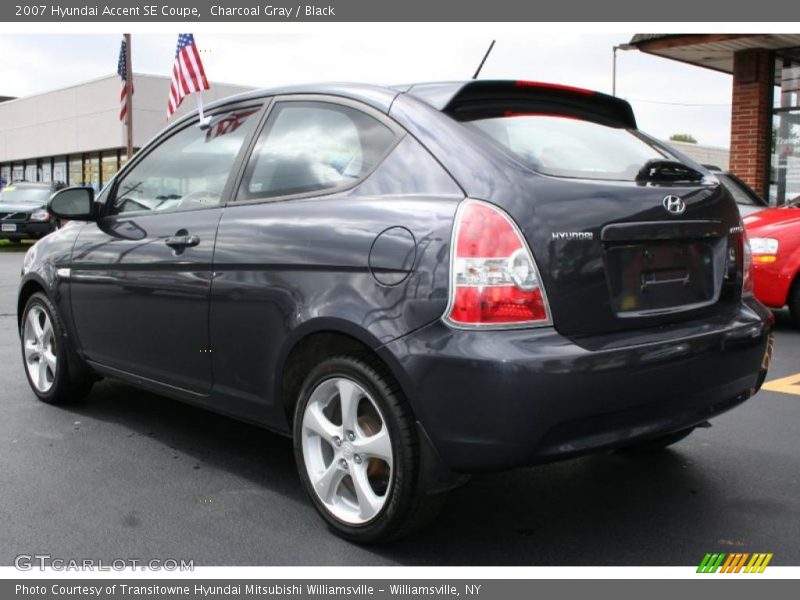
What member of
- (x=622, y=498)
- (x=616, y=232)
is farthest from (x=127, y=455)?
(x=616, y=232)

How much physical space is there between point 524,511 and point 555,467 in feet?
1.88

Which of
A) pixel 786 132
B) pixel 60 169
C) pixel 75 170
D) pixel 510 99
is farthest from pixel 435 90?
pixel 60 169

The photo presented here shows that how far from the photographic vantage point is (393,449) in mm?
2762

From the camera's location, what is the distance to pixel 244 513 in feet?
10.9

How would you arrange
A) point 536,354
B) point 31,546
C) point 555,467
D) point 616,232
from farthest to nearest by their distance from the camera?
point 555,467 → point 31,546 → point 616,232 → point 536,354

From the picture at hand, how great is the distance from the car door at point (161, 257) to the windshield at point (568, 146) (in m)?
1.19

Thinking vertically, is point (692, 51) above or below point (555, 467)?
above

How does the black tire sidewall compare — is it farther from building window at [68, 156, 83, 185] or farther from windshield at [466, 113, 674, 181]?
building window at [68, 156, 83, 185]

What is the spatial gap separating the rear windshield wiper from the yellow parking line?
8.72ft

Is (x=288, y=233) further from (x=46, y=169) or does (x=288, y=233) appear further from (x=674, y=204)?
(x=46, y=169)

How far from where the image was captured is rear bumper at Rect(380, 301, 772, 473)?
8.33 ft

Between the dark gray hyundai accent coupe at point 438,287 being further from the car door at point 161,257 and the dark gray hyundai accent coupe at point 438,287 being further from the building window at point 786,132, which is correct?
the building window at point 786,132

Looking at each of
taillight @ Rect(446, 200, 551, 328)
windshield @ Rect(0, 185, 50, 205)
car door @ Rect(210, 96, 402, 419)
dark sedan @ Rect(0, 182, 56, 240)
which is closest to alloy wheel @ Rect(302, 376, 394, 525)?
car door @ Rect(210, 96, 402, 419)
